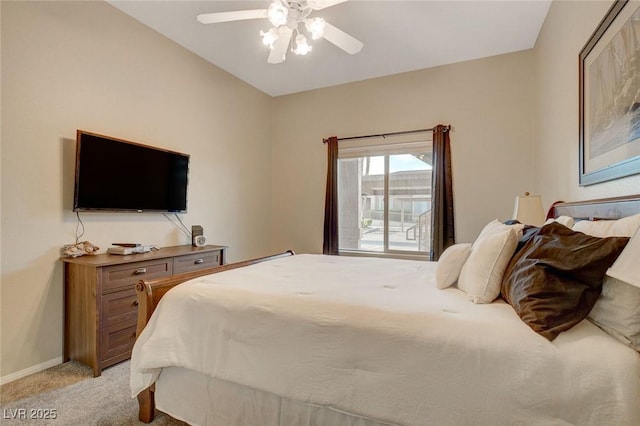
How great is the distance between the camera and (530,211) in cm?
237

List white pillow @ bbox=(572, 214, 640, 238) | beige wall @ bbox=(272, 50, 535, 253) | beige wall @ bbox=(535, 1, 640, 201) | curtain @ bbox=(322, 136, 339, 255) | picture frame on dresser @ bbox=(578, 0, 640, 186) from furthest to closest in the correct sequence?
curtain @ bbox=(322, 136, 339, 255)
beige wall @ bbox=(272, 50, 535, 253)
beige wall @ bbox=(535, 1, 640, 201)
picture frame on dresser @ bbox=(578, 0, 640, 186)
white pillow @ bbox=(572, 214, 640, 238)

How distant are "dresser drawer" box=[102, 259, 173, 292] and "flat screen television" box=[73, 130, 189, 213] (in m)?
0.56

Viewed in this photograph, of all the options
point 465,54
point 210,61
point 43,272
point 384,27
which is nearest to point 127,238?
point 43,272

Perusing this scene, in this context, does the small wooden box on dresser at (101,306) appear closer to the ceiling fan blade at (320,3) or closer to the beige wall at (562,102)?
the ceiling fan blade at (320,3)

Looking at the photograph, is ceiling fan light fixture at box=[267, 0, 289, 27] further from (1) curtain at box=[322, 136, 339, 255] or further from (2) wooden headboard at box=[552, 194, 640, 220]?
(1) curtain at box=[322, 136, 339, 255]

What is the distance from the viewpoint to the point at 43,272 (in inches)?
85.6

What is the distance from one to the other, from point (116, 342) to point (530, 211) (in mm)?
3317

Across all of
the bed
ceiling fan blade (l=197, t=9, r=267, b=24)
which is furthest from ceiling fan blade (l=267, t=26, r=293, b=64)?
the bed

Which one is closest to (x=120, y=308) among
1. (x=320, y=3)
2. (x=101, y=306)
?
(x=101, y=306)

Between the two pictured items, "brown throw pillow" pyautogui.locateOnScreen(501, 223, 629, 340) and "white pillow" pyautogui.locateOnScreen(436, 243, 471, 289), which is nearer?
"brown throw pillow" pyautogui.locateOnScreen(501, 223, 629, 340)

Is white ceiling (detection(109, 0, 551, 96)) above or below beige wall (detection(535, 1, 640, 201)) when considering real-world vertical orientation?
above

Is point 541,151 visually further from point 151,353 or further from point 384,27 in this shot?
point 151,353

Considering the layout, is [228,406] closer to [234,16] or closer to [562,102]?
[234,16]

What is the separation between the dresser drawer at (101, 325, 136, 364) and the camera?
2.12 m
